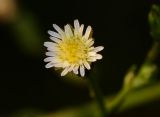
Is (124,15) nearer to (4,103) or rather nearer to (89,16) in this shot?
A: (89,16)

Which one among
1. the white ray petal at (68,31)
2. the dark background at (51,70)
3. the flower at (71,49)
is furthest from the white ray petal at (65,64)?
→ the dark background at (51,70)

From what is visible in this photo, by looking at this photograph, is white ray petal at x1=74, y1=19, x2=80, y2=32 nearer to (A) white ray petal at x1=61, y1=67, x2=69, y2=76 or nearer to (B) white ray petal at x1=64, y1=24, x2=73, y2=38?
(B) white ray petal at x1=64, y1=24, x2=73, y2=38

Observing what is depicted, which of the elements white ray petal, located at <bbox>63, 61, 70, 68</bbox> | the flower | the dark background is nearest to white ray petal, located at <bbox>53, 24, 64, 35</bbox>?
the flower

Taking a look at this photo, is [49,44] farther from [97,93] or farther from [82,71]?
[97,93]

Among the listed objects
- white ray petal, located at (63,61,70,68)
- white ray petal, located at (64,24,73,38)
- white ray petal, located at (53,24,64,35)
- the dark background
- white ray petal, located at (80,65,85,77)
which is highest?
the dark background

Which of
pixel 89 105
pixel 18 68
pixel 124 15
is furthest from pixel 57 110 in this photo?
pixel 124 15

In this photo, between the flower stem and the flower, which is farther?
the flower stem
